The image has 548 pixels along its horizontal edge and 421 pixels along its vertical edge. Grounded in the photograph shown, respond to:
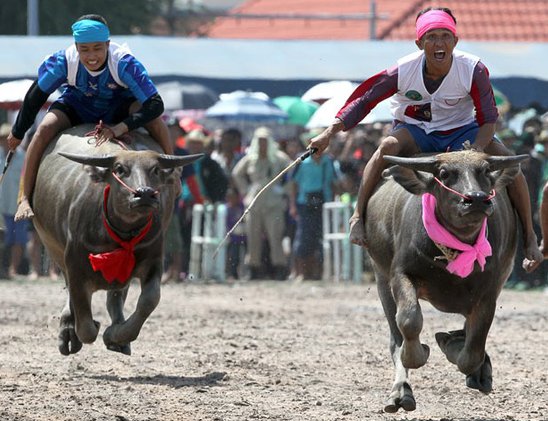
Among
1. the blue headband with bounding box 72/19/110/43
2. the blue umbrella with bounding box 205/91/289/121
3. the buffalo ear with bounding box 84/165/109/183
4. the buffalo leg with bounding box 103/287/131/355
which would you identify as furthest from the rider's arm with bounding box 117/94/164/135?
the blue umbrella with bounding box 205/91/289/121

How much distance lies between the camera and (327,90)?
742 inches

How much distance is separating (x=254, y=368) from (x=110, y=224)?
1822 mm

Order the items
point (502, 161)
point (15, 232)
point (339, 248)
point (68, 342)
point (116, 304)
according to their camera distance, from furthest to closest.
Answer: point (339, 248) < point (15, 232) < point (116, 304) < point (68, 342) < point (502, 161)

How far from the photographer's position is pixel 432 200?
8117 mm

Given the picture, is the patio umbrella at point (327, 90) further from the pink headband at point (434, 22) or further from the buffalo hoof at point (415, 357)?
the buffalo hoof at point (415, 357)

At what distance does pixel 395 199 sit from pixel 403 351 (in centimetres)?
106

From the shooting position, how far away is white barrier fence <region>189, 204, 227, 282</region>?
61.1 ft

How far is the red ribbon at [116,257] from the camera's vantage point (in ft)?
30.5

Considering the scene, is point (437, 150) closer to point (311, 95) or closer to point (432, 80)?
→ point (432, 80)

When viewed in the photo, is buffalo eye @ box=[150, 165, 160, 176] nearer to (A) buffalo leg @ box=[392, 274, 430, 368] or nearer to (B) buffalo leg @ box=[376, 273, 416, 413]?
(B) buffalo leg @ box=[376, 273, 416, 413]

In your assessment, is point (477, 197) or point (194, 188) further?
point (194, 188)

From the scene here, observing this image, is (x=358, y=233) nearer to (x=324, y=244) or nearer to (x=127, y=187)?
(x=127, y=187)

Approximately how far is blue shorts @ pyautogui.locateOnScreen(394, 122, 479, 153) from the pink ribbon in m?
0.93

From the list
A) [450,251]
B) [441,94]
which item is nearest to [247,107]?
[441,94]
